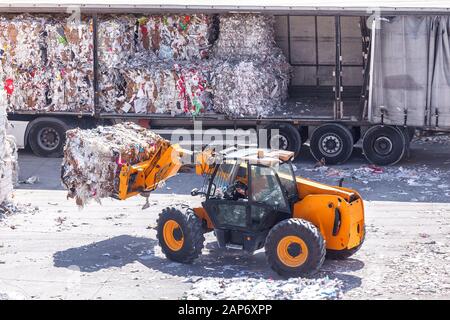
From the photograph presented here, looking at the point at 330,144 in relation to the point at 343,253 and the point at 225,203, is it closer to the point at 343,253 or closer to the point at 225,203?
the point at 343,253

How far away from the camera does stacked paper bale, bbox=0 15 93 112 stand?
71.6 ft

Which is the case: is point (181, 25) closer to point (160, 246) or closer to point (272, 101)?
point (272, 101)

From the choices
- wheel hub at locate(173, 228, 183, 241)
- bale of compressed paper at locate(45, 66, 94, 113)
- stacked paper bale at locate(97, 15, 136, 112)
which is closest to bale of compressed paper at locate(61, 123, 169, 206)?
wheel hub at locate(173, 228, 183, 241)

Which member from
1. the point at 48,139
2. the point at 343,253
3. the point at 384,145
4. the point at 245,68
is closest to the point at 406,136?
the point at 384,145

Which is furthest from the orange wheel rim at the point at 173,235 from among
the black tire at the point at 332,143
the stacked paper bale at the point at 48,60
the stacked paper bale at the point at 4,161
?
the stacked paper bale at the point at 48,60

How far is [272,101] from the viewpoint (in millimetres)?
21906

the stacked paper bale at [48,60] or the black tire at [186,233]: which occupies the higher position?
the stacked paper bale at [48,60]

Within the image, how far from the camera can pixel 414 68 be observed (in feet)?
66.9

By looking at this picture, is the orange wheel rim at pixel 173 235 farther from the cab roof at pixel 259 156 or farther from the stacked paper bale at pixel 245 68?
the stacked paper bale at pixel 245 68

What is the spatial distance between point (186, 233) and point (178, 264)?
0.58 m

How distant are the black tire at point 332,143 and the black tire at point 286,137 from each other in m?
0.35

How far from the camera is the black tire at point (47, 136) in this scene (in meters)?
22.5

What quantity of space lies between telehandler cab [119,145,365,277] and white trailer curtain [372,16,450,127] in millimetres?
7361

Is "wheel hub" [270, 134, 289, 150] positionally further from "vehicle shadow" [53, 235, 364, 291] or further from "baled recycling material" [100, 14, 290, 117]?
"vehicle shadow" [53, 235, 364, 291]
